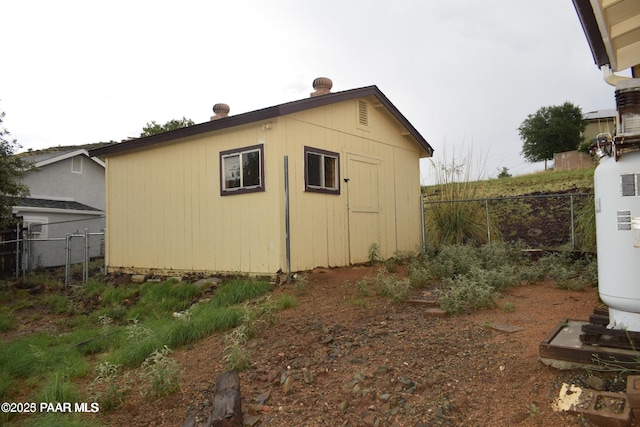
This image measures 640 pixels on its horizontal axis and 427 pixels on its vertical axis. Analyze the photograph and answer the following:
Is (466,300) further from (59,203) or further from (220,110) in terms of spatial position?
(59,203)

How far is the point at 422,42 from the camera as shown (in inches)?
381

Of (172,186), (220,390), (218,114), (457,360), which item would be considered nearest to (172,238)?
(172,186)

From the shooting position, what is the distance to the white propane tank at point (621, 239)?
2871mm

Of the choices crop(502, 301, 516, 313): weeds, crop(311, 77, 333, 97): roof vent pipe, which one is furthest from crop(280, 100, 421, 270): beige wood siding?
crop(502, 301, 516, 313): weeds

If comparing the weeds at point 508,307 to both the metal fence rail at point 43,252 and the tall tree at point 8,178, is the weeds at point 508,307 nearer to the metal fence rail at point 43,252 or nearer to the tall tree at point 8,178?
the metal fence rail at point 43,252

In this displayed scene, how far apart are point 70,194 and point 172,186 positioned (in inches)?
468

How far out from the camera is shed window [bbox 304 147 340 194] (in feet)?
26.6

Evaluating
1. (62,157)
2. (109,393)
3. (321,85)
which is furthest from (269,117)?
(62,157)

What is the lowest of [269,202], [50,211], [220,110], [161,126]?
[269,202]

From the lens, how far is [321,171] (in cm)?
843

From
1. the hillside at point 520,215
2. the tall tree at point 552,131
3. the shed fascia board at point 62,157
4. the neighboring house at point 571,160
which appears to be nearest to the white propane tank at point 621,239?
the hillside at point 520,215

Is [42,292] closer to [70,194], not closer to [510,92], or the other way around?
[70,194]

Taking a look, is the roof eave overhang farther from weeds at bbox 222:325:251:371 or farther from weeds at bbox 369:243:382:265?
weeds at bbox 369:243:382:265

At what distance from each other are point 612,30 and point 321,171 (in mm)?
5481
